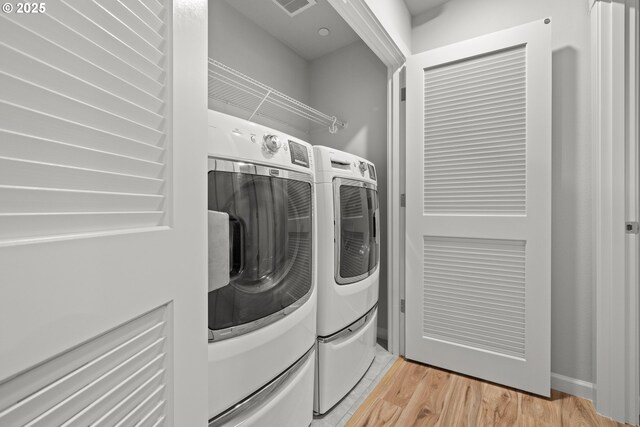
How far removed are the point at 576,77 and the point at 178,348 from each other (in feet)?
7.23

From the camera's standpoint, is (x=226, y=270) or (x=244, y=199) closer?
(x=226, y=270)

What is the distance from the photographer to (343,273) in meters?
1.50

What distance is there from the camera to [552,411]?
1.44 m

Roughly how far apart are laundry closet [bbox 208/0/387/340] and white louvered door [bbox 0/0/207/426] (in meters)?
1.34

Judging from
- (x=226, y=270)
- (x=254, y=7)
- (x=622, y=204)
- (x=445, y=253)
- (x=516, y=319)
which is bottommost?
(x=516, y=319)

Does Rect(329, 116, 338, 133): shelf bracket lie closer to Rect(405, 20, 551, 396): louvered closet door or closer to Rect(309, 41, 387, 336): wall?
Rect(309, 41, 387, 336): wall

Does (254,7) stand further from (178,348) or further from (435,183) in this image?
(178,348)

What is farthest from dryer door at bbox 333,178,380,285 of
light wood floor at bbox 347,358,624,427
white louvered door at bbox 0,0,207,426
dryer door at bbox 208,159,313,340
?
white louvered door at bbox 0,0,207,426

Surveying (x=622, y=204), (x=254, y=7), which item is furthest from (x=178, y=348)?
(x=254, y=7)

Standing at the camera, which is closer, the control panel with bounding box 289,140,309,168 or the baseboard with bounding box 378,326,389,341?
the control panel with bounding box 289,140,309,168

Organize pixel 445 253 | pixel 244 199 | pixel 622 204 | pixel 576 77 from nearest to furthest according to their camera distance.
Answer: pixel 244 199 → pixel 622 204 → pixel 576 77 → pixel 445 253

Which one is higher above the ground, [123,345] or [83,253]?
[83,253]

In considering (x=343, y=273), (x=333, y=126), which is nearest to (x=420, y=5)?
(x=333, y=126)

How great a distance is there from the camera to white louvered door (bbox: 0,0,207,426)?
317 mm
